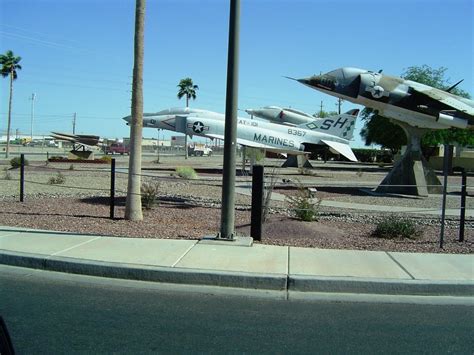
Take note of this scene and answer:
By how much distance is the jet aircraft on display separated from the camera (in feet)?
121

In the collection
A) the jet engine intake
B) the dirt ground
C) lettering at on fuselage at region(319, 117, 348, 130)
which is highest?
lettering at on fuselage at region(319, 117, 348, 130)

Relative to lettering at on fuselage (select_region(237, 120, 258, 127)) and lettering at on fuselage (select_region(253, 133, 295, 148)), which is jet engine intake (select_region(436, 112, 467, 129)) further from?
lettering at on fuselage (select_region(237, 120, 258, 127))

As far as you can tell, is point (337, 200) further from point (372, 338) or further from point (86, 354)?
point (86, 354)

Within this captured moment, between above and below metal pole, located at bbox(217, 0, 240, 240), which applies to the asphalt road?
below

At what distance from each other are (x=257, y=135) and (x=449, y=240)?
27628mm

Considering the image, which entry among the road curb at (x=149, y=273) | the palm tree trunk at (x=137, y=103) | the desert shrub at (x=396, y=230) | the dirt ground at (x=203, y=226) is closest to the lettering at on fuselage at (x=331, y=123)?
the dirt ground at (x=203, y=226)

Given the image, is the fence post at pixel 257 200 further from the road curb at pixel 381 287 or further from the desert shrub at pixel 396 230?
the road curb at pixel 381 287

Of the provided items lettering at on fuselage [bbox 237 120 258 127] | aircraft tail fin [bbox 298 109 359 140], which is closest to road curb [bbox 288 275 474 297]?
lettering at on fuselage [bbox 237 120 258 127]

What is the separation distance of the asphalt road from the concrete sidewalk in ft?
1.22

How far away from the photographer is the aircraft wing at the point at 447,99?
2006cm

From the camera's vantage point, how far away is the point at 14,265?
26.0ft

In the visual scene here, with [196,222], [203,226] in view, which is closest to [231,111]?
[203,226]

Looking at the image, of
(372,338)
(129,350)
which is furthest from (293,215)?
(129,350)

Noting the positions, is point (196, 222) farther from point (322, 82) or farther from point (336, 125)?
point (336, 125)
